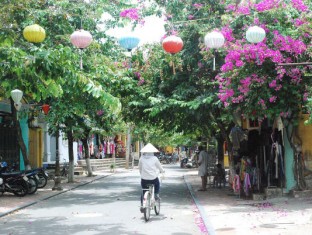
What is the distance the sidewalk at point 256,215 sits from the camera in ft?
30.4

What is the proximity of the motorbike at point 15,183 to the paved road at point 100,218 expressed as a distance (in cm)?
120

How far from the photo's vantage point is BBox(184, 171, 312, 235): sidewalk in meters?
9.27

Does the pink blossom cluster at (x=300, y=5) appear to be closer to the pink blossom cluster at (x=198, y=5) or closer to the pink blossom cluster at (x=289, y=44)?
the pink blossom cluster at (x=289, y=44)

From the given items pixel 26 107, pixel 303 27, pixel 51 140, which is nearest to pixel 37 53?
pixel 303 27

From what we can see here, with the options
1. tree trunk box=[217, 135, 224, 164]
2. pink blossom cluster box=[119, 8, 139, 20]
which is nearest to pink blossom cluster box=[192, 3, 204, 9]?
pink blossom cluster box=[119, 8, 139, 20]

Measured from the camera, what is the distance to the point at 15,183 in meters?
16.8

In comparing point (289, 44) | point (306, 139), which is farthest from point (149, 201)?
point (306, 139)

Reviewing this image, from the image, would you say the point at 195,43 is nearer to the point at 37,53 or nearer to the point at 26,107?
the point at 37,53

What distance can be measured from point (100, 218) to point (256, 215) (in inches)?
157

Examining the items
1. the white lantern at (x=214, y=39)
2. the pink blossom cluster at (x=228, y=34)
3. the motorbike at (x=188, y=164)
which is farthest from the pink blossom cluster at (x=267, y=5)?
the motorbike at (x=188, y=164)

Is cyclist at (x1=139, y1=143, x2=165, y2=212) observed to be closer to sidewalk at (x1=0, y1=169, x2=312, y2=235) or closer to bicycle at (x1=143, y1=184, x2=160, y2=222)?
bicycle at (x1=143, y1=184, x2=160, y2=222)

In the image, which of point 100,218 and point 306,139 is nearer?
point 100,218

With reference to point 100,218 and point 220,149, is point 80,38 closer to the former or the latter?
point 100,218

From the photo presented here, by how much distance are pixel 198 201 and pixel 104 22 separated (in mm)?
7603
